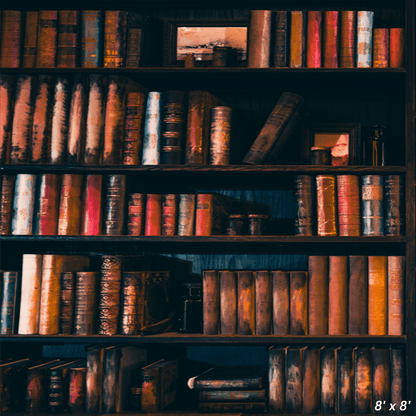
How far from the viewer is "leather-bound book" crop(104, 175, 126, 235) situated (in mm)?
1547

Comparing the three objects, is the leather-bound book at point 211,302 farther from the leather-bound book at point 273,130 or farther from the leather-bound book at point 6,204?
the leather-bound book at point 6,204

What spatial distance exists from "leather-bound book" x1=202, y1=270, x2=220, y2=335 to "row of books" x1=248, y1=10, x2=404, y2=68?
813 mm

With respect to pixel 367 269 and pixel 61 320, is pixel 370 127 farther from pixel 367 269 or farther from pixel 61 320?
pixel 61 320

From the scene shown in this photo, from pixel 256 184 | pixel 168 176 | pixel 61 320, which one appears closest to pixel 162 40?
pixel 168 176

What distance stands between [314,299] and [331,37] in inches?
37.8

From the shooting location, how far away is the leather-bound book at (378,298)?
1.49 metres

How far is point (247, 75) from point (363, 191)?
23.9 inches

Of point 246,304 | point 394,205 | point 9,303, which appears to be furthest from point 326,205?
point 9,303

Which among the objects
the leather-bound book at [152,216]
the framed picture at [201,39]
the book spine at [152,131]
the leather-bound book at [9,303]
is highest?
the framed picture at [201,39]

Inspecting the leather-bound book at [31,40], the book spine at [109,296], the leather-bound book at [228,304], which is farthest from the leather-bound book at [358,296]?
the leather-bound book at [31,40]

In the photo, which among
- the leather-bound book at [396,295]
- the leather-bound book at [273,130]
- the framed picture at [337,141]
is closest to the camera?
the leather-bound book at [396,295]

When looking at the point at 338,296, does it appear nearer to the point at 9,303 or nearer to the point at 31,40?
the point at 9,303

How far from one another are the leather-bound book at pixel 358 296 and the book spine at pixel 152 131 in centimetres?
81

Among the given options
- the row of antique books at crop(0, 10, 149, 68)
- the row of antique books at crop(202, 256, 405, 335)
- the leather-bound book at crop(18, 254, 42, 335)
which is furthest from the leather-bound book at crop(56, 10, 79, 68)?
the row of antique books at crop(202, 256, 405, 335)
